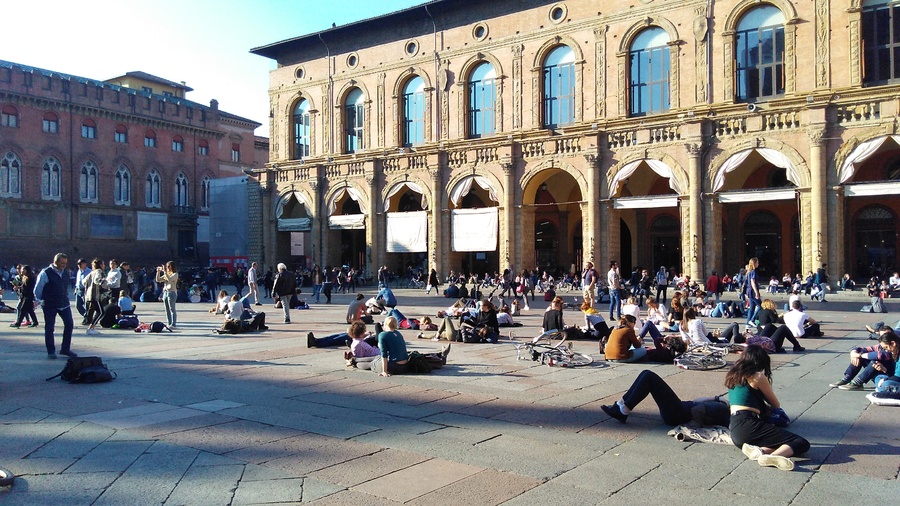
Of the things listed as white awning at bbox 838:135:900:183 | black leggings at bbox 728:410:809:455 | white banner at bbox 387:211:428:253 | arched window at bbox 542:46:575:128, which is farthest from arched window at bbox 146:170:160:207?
black leggings at bbox 728:410:809:455

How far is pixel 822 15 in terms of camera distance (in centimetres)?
2627

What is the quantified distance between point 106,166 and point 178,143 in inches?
273

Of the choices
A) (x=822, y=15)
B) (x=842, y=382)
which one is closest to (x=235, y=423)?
(x=842, y=382)

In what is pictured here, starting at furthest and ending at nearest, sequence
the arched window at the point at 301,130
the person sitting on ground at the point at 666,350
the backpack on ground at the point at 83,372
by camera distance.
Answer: the arched window at the point at 301,130 < the person sitting on ground at the point at 666,350 < the backpack on ground at the point at 83,372

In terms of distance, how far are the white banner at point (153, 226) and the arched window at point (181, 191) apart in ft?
6.81

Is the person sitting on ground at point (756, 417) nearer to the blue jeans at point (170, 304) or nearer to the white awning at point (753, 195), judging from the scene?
the blue jeans at point (170, 304)

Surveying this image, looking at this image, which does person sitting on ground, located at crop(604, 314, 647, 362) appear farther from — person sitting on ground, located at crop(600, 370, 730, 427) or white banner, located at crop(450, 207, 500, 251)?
white banner, located at crop(450, 207, 500, 251)

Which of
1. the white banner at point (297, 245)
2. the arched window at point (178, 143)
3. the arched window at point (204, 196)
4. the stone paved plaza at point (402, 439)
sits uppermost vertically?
the arched window at point (178, 143)

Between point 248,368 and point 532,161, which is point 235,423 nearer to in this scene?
point 248,368

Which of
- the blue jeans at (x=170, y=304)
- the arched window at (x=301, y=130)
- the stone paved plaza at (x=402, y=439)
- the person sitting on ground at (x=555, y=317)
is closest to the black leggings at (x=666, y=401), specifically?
the stone paved plaza at (x=402, y=439)

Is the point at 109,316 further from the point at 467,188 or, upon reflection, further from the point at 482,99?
the point at 482,99

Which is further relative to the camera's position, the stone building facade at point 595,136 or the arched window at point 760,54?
the arched window at point 760,54

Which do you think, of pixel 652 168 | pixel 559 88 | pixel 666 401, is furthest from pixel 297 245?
pixel 666 401

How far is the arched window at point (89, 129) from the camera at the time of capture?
171 feet
